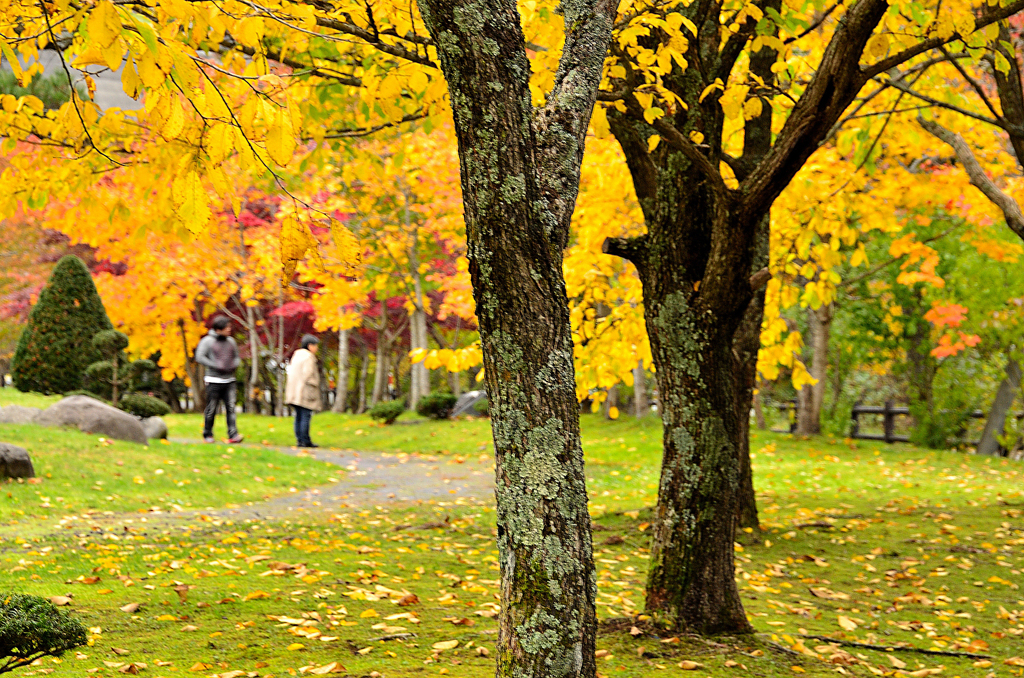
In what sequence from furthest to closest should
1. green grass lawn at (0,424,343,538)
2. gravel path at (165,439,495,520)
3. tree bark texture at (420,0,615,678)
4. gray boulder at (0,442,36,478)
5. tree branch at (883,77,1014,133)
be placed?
gravel path at (165,439,495,520), gray boulder at (0,442,36,478), green grass lawn at (0,424,343,538), tree branch at (883,77,1014,133), tree bark texture at (420,0,615,678)

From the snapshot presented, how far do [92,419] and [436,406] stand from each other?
873 centimetres

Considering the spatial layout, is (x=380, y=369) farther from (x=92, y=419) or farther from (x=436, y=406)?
(x=92, y=419)

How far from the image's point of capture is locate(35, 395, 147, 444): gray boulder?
34.2ft

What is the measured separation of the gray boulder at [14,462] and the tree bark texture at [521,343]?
706cm

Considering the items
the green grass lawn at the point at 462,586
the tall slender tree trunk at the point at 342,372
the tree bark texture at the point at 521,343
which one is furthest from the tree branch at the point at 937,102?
the tall slender tree trunk at the point at 342,372

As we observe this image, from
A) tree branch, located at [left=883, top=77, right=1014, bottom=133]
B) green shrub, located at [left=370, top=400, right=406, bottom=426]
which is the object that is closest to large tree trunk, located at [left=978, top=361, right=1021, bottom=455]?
tree branch, located at [left=883, top=77, right=1014, bottom=133]

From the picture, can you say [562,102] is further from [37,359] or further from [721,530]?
[37,359]

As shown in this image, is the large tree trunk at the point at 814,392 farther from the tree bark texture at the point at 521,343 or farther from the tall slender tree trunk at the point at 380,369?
the tree bark texture at the point at 521,343

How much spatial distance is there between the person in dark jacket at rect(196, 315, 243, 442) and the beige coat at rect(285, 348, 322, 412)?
1.02m

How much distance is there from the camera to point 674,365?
13.5 feet

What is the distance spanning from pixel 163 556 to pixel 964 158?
7432 millimetres

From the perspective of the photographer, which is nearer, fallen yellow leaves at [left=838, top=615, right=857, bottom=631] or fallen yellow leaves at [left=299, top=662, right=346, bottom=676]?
fallen yellow leaves at [left=299, top=662, right=346, bottom=676]

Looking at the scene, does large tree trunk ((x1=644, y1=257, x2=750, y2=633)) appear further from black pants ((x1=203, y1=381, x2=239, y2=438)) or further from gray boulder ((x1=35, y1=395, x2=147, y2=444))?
black pants ((x1=203, y1=381, x2=239, y2=438))

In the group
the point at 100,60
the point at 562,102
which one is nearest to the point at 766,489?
the point at 562,102
